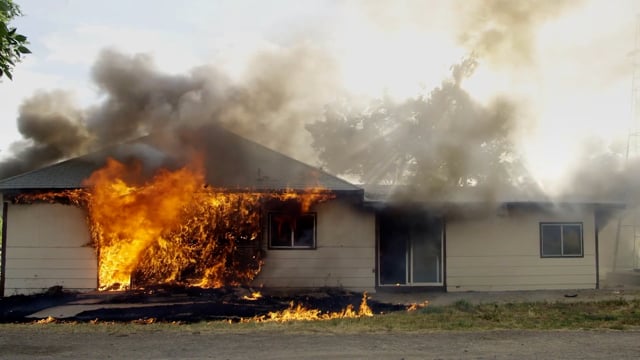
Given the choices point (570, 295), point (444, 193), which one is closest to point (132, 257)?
point (444, 193)

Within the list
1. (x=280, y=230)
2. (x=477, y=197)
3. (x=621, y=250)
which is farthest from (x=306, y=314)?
(x=621, y=250)

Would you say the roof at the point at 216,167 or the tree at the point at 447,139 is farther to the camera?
the tree at the point at 447,139

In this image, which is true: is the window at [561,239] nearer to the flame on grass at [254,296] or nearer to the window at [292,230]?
the window at [292,230]

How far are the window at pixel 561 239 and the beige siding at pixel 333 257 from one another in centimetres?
508

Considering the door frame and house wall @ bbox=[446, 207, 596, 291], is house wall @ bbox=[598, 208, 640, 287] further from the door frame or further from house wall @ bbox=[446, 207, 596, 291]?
the door frame

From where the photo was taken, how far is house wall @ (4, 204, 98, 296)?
14445 mm

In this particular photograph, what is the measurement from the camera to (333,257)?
15.4m

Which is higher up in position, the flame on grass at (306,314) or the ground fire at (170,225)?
the ground fire at (170,225)

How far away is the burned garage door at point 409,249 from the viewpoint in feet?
53.0

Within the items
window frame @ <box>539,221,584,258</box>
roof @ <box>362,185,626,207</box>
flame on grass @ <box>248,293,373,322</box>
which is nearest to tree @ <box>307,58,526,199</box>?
roof @ <box>362,185,626,207</box>

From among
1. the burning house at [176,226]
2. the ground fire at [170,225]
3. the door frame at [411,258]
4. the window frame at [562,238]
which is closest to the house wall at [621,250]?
the window frame at [562,238]

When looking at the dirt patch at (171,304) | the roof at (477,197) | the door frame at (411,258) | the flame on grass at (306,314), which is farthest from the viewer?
the door frame at (411,258)

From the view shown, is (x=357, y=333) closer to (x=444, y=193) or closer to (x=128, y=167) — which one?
(x=444, y=193)

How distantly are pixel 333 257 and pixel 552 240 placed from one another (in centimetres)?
638
